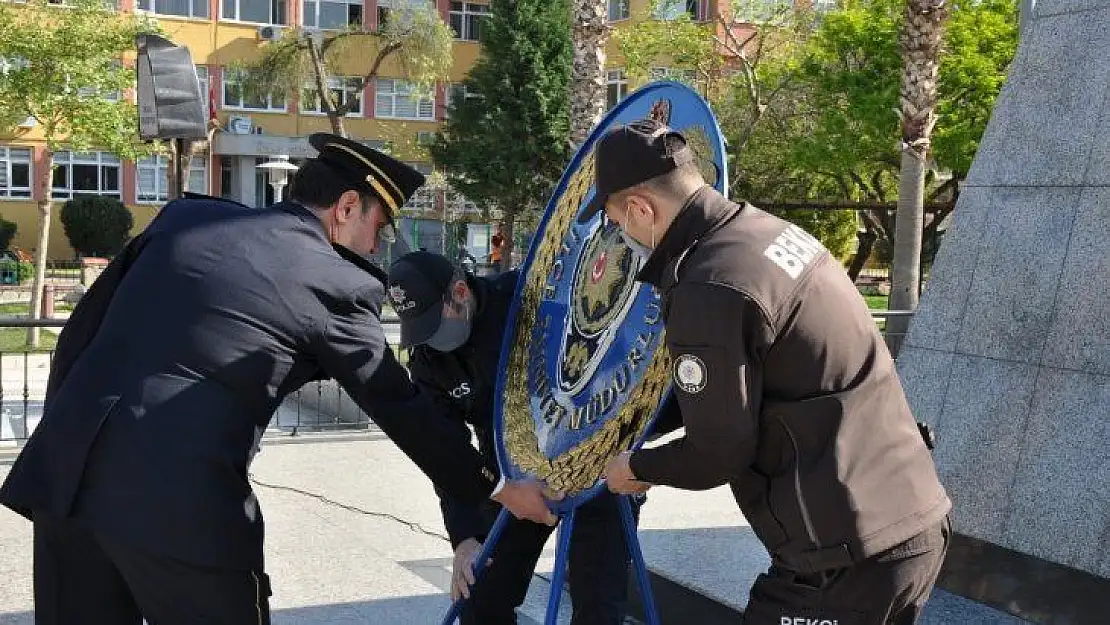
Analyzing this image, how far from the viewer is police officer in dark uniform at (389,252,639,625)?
400cm

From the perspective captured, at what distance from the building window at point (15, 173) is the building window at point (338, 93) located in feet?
33.3

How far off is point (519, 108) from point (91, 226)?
14.9 meters

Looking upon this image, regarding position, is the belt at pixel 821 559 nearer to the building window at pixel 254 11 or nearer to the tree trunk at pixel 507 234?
the tree trunk at pixel 507 234

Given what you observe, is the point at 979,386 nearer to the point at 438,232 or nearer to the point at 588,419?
the point at 588,419

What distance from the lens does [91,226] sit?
129 ft

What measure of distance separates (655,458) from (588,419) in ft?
2.17

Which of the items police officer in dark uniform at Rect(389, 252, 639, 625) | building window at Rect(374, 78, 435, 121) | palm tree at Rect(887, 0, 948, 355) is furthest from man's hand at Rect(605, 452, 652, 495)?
building window at Rect(374, 78, 435, 121)

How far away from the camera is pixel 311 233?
10.4 feet

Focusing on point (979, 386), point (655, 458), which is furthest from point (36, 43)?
point (655, 458)

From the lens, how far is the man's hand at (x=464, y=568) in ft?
12.4

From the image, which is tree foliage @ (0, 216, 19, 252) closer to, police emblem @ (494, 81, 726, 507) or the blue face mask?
the blue face mask

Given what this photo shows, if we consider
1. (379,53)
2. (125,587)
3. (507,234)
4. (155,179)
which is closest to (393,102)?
(155,179)

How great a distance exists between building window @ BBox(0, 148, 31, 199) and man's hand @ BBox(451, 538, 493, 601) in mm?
43693

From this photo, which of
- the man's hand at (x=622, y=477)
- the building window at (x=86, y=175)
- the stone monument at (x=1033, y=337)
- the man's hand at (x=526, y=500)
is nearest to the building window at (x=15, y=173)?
the building window at (x=86, y=175)
